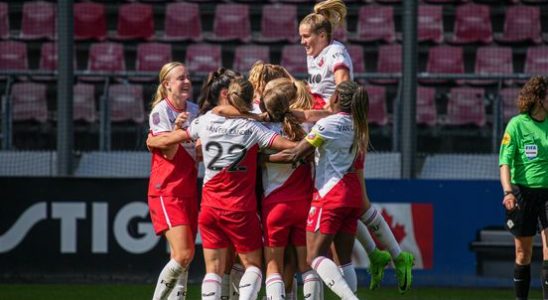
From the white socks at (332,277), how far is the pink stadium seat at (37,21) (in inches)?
317

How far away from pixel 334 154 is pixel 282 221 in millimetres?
572

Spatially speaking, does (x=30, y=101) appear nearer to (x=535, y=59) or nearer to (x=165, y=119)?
(x=165, y=119)

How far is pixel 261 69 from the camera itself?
7.64 meters

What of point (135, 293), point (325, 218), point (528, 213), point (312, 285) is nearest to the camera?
point (325, 218)

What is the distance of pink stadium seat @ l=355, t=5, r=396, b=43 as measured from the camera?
47.4ft

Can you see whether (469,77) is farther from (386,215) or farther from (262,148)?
(262,148)

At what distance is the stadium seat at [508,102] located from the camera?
38.4ft

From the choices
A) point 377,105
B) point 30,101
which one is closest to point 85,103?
point 30,101

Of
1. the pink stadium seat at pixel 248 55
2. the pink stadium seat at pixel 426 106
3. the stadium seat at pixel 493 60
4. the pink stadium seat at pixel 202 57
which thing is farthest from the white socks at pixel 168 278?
the stadium seat at pixel 493 60

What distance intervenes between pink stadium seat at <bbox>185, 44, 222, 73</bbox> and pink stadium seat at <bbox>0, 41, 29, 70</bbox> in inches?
82.0

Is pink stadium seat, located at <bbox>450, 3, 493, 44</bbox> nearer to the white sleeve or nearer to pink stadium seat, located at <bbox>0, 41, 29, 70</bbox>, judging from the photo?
pink stadium seat, located at <bbox>0, 41, 29, 70</bbox>

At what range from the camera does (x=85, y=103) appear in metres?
12.5

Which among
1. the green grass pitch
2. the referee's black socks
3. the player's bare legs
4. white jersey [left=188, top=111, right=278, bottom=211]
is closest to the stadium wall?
the green grass pitch

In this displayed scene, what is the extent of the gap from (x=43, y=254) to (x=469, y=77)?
487 centimetres
